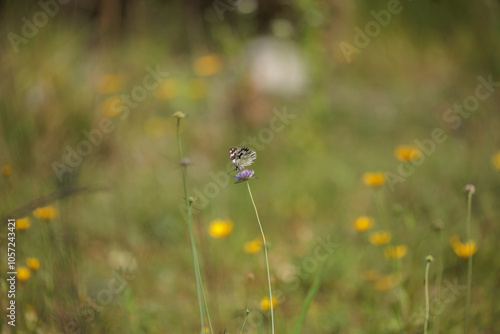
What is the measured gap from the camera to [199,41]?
3912 mm

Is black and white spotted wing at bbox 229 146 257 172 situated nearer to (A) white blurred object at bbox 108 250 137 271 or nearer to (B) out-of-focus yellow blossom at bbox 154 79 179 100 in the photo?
(A) white blurred object at bbox 108 250 137 271

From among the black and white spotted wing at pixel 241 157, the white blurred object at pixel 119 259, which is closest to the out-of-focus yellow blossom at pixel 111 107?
the white blurred object at pixel 119 259

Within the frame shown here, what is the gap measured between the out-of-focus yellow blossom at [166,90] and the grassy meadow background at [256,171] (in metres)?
0.02

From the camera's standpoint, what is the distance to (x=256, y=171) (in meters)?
2.27

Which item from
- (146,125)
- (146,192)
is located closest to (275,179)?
(146,192)

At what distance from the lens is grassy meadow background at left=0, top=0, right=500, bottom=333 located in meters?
1.31

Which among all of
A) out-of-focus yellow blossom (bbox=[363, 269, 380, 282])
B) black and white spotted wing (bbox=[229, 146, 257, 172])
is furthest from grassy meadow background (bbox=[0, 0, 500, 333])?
black and white spotted wing (bbox=[229, 146, 257, 172])

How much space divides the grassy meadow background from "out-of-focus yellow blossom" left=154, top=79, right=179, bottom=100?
0.02 m

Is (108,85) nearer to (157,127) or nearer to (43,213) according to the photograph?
(157,127)

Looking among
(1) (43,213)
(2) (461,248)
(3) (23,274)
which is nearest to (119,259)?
(3) (23,274)

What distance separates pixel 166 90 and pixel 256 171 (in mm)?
798

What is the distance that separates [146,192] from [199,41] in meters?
2.14

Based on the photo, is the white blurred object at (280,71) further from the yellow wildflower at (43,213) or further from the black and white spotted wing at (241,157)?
the black and white spotted wing at (241,157)

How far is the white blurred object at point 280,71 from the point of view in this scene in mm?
3162
